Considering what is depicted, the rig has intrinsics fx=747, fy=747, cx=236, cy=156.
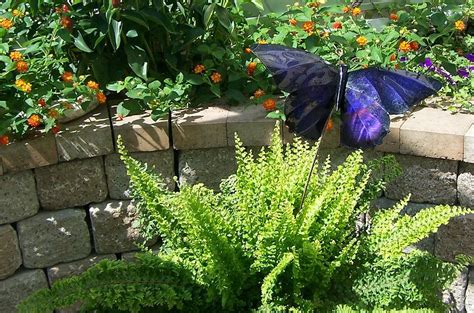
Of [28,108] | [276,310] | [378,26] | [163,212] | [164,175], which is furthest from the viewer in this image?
[378,26]


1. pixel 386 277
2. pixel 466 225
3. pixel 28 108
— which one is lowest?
pixel 466 225

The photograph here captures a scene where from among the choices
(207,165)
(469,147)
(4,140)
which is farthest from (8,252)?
(469,147)

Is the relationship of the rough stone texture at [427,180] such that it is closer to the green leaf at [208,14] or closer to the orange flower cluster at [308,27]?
the orange flower cluster at [308,27]

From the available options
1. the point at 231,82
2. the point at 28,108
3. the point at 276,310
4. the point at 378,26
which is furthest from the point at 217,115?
the point at 378,26

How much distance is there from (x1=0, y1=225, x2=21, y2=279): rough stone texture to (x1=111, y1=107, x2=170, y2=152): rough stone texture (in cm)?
53

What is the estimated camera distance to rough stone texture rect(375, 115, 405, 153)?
8.69 feet

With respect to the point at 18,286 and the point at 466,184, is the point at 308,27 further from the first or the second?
the point at 18,286

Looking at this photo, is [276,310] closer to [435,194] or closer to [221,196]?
[221,196]

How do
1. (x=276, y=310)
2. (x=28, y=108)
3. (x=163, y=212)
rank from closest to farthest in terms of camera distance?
1. (x=276, y=310)
2. (x=163, y=212)
3. (x=28, y=108)

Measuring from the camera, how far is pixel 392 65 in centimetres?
295

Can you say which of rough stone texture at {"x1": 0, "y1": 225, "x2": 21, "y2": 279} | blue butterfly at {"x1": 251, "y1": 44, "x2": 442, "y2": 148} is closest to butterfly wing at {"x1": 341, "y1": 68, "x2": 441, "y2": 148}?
blue butterfly at {"x1": 251, "y1": 44, "x2": 442, "y2": 148}

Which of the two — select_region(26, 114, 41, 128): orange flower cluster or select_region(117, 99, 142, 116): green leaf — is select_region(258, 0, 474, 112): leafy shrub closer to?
select_region(117, 99, 142, 116): green leaf

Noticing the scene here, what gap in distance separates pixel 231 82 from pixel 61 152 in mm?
733

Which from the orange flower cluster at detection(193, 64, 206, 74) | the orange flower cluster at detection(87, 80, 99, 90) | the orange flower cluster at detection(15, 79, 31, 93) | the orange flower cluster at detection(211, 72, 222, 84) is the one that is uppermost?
the orange flower cluster at detection(15, 79, 31, 93)
